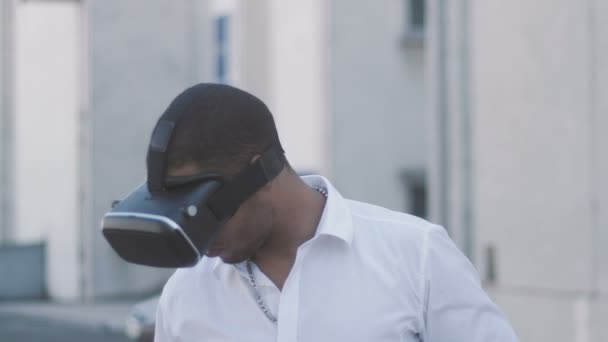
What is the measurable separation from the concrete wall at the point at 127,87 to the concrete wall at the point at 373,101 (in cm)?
450

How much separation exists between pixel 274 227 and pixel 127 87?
58.9ft

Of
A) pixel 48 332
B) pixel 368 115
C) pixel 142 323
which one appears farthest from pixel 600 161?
pixel 48 332

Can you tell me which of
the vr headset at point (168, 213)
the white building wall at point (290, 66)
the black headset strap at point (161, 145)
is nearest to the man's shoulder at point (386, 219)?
the vr headset at point (168, 213)

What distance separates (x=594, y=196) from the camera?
9000 mm

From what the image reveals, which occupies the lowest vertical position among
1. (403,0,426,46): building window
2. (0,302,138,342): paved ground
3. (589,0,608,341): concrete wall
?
(0,302,138,342): paved ground

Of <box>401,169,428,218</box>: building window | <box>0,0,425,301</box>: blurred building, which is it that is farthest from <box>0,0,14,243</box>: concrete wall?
<box>401,169,428,218</box>: building window

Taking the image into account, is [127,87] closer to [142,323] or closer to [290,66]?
[290,66]

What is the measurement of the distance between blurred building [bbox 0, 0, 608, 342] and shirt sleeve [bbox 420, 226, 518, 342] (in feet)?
21.3

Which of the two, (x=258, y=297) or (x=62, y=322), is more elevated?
(x=258, y=297)

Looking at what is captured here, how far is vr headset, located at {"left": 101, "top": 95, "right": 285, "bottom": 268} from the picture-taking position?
8.04 feet

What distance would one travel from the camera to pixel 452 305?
8.54 ft

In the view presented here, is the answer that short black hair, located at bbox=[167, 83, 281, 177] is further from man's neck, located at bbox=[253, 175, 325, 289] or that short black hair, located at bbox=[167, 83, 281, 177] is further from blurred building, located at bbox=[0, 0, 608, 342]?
blurred building, located at bbox=[0, 0, 608, 342]

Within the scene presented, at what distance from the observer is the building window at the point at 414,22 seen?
16875mm

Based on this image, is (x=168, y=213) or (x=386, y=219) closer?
(x=168, y=213)
